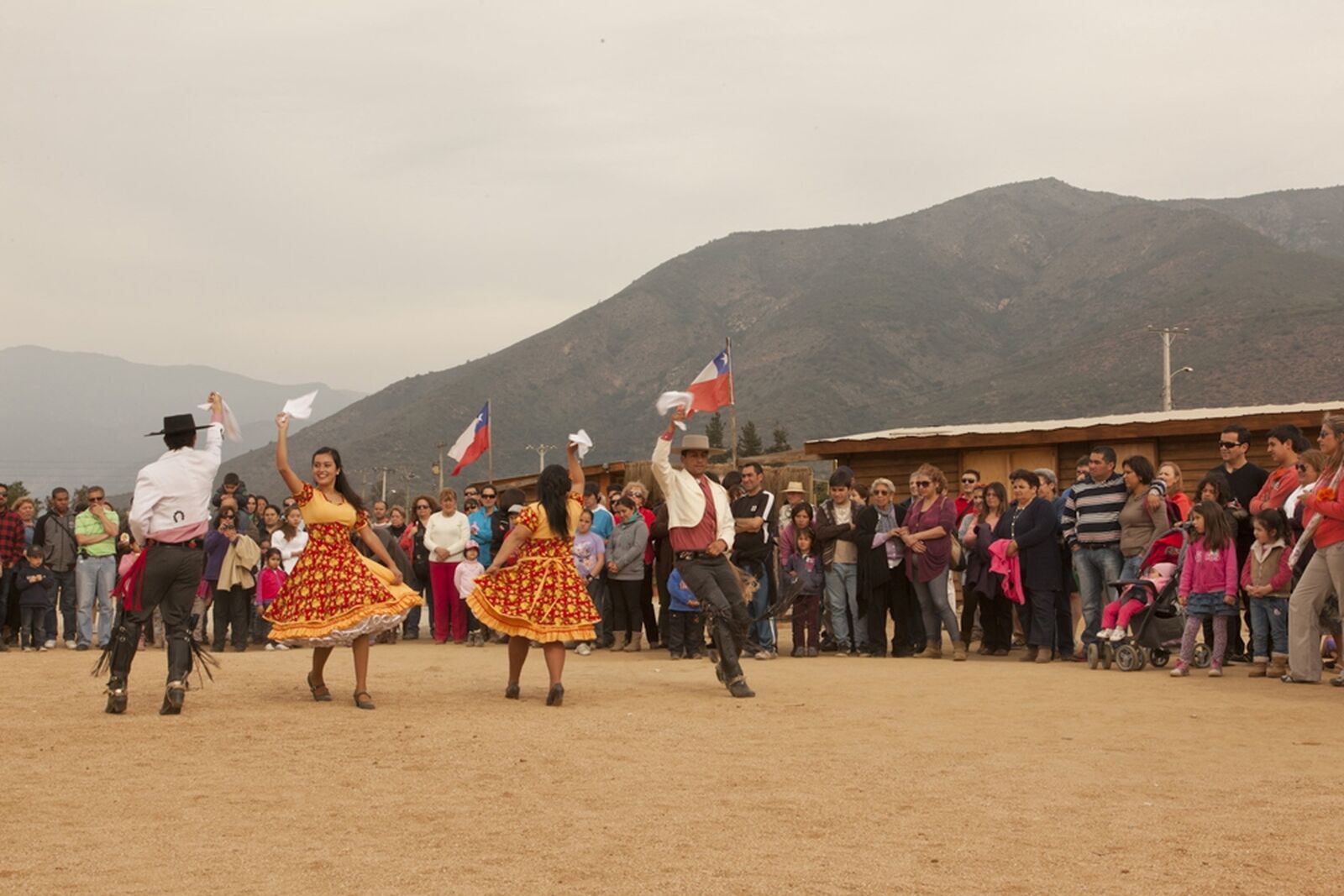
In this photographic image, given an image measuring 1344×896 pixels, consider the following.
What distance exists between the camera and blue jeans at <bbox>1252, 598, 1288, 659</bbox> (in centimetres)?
1134

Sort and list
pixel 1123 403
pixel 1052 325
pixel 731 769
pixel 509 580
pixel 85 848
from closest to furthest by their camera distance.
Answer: pixel 85 848 → pixel 731 769 → pixel 509 580 → pixel 1123 403 → pixel 1052 325

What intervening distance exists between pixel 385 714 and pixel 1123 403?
96592 millimetres

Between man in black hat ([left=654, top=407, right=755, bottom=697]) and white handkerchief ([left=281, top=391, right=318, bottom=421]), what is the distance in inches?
101

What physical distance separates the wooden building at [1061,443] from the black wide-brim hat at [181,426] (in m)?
13.2

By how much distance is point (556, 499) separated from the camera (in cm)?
1028

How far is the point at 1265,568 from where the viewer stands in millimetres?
11344

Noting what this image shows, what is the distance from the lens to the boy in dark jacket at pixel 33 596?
54.6 feet

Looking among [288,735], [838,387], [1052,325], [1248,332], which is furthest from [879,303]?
[288,735]

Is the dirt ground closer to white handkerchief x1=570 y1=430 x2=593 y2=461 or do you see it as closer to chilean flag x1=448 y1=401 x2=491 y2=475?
white handkerchief x1=570 y1=430 x2=593 y2=461

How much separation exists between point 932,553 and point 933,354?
14787 cm

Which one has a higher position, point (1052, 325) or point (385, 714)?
point (1052, 325)

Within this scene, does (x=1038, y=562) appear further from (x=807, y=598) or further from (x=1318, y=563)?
(x=1318, y=563)

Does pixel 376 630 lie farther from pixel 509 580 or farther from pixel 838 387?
pixel 838 387

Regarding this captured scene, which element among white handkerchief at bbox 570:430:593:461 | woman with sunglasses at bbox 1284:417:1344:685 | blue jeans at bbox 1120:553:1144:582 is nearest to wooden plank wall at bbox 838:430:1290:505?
blue jeans at bbox 1120:553:1144:582
